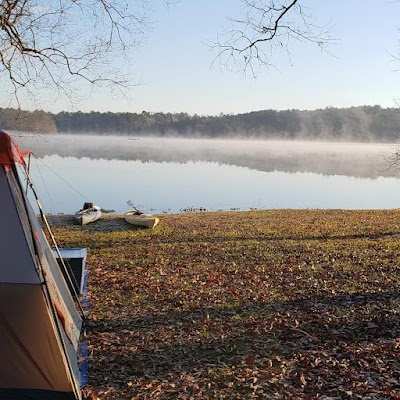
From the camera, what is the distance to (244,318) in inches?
263

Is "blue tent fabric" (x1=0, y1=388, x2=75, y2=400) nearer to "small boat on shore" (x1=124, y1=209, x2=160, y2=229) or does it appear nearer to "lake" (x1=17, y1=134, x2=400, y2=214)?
"small boat on shore" (x1=124, y1=209, x2=160, y2=229)

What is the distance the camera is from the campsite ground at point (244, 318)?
493cm

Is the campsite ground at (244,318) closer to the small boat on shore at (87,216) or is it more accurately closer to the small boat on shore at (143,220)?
the small boat on shore at (143,220)

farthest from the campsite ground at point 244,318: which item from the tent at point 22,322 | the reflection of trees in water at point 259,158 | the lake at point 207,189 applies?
the reflection of trees in water at point 259,158

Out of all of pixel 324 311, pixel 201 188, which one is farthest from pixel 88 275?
pixel 201 188

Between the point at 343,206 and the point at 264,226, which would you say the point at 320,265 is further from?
the point at 343,206

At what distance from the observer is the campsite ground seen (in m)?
4.93

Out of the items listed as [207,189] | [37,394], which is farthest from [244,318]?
[207,189]

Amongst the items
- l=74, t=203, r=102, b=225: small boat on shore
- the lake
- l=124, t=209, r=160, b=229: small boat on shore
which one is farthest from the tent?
the lake

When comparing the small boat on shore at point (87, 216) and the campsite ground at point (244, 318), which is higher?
the small boat on shore at point (87, 216)

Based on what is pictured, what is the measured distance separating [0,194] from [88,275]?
473cm

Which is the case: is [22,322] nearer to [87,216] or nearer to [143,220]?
[143,220]

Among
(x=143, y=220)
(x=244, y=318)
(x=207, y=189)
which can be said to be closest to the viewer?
(x=244, y=318)

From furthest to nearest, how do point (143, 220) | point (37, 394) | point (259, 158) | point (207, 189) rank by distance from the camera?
1. point (259, 158)
2. point (207, 189)
3. point (143, 220)
4. point (37, 394)
